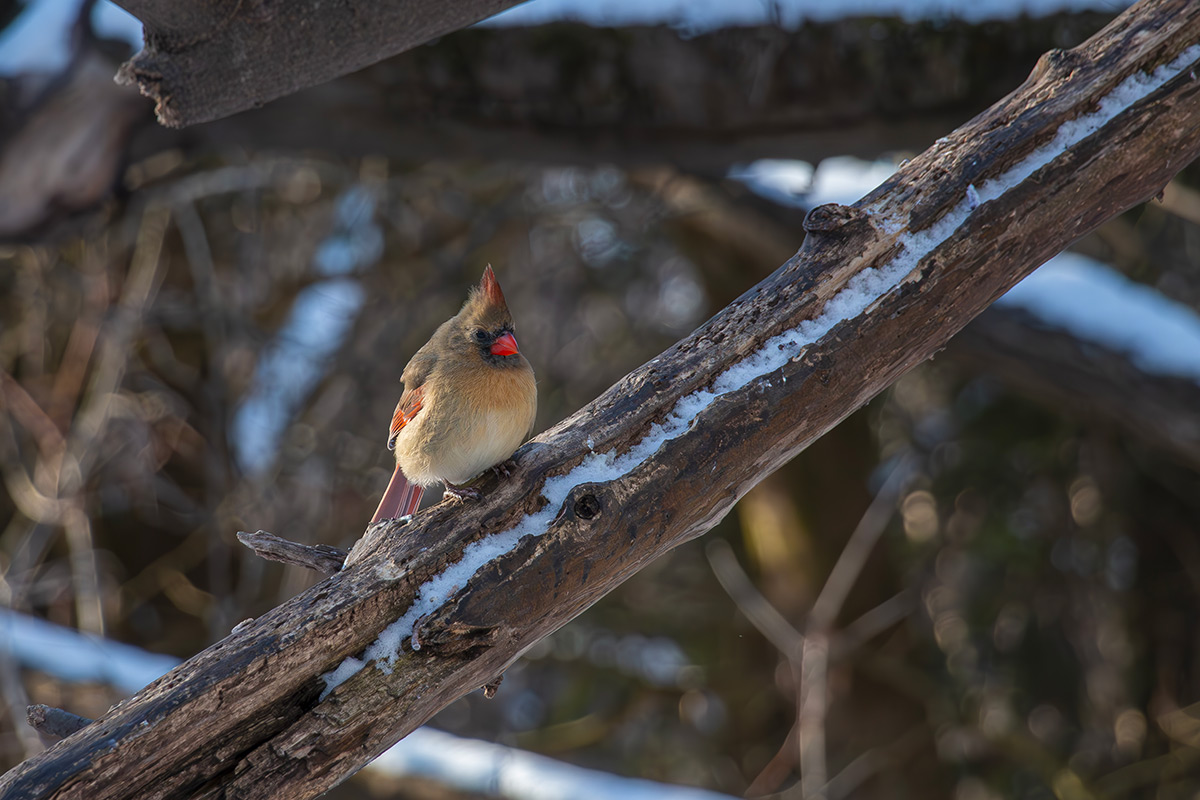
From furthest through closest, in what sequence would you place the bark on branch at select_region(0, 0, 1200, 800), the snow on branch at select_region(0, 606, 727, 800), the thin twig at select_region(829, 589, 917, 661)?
the thin twig at select_region(829, 589, 917, 661)
the snow on branch at select_region(0, 606, 727, 800)
the bark on branch at select_region(0, 0, 1200, 800)

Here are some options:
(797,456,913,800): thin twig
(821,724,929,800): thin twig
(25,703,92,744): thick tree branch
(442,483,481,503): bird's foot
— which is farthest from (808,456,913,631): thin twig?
(25,703,92,744): thick tree branch

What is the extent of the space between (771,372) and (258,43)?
155 centimetres

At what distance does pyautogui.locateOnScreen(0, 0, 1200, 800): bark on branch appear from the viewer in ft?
6.61

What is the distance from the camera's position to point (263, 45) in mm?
2498

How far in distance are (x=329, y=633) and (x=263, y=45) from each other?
5.00 feet

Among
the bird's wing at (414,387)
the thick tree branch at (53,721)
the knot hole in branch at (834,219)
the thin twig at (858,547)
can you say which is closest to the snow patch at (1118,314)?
the thin twig at (858,547)

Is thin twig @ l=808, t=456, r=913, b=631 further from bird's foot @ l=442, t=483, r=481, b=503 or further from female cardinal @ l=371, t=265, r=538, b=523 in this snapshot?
bird's foot @ l=442, t=483, r=481, b=503

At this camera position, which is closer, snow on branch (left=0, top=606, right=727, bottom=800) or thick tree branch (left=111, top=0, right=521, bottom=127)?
thick tree branch (left=111, top=0, right=521, bottom=127)

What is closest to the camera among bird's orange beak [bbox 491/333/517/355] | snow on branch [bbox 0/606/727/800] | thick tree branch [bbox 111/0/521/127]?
thick tree branch [bbox 111/0/521/127]

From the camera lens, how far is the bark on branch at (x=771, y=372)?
6.61 ft

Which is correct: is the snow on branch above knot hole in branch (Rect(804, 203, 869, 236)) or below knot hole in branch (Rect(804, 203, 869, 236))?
below

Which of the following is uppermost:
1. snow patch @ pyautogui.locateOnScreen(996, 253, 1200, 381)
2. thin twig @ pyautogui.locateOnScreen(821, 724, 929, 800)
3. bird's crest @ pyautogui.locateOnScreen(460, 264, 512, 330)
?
bird's crest @ pyautogui.locateOnScreen(460, 264, 512, 330)

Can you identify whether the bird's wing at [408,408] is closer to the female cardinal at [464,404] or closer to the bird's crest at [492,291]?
the female cardinal at [464,404]

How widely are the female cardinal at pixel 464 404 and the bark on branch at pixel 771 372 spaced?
0.11m
